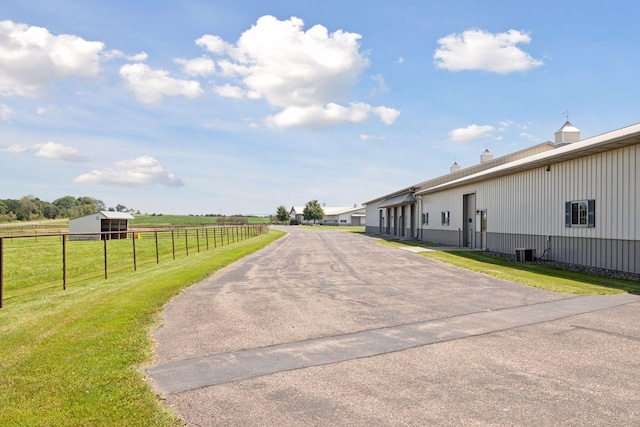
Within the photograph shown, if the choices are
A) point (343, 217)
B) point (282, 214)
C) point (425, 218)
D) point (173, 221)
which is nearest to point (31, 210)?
point (173, 221)

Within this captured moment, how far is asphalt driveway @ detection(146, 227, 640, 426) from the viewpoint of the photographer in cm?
400

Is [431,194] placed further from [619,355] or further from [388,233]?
[619,355]

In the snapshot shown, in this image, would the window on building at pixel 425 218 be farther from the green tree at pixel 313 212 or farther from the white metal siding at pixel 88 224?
the green tree at pixel 313 212

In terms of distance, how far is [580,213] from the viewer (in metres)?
15.4

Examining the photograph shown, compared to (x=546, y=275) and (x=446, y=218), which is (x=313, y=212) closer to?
(x=446, y=218)

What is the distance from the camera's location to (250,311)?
821 cm

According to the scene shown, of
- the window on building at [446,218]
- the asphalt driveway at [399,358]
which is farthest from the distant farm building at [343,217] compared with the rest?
the asphalt driveway at [399,358]

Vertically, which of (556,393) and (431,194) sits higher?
(431,194)

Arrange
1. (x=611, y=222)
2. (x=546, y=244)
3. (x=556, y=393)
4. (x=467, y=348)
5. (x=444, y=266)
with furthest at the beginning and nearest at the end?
(x=546, y=244)
(x=444, y=266)
(x=611, y=222)
(x=467, y=348)
(x=556, y=393)

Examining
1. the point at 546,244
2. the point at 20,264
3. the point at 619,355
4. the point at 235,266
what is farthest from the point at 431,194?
the point at 619,355

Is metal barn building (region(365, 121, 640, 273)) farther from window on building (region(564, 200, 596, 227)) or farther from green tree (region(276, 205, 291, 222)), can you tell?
green tree (region(276, 205, 291, 222))

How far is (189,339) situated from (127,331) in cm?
103

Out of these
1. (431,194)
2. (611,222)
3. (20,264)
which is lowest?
(20,264)

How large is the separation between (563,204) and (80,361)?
53.6 feet
